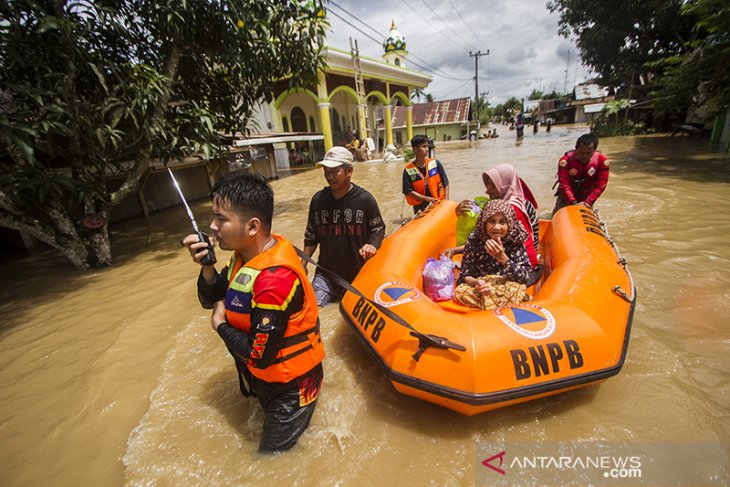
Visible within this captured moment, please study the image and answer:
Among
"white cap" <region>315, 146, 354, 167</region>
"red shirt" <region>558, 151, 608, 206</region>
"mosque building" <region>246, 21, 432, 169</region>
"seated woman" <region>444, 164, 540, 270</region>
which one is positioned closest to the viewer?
"white cap" <region>315, 146, 354, 167</region>

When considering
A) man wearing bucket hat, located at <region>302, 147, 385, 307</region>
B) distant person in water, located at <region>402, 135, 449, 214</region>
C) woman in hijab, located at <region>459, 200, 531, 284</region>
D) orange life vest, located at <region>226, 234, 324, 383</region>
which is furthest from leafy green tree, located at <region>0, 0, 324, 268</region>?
woman in hijab, located at <region>459, 200, 531, 284</region>

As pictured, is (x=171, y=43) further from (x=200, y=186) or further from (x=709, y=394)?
(x=709, y=394)

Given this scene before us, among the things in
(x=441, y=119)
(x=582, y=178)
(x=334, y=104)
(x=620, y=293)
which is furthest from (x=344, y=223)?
(x=441, y=119)

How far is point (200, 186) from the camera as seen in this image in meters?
10.8

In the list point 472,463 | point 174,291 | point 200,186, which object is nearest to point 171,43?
point 174,291

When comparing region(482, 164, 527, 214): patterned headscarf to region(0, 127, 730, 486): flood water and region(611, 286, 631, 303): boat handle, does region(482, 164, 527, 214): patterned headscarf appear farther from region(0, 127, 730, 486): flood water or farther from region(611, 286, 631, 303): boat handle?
region(0, 127, 730, 486): flood water

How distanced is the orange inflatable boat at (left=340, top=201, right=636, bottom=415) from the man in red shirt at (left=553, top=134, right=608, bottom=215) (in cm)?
Result: 186

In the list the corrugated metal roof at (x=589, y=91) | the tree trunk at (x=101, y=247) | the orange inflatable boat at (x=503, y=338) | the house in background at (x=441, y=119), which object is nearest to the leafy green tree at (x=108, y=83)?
the tree trunk at (x=101, y=247)

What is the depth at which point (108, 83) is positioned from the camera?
16.0 feet

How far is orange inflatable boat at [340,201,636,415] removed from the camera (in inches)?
71.3

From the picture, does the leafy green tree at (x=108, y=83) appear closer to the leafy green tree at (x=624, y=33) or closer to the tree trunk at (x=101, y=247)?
the tree trunk at (x=101, y=247)

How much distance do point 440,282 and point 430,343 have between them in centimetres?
92

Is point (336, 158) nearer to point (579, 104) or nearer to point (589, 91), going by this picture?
point (579, 104)

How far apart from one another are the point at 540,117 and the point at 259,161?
45285 millimetres
